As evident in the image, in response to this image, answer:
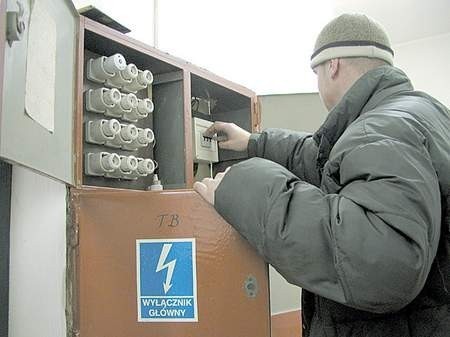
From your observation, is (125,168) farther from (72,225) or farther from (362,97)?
(362,97)

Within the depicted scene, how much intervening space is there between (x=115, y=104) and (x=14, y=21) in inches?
17.3

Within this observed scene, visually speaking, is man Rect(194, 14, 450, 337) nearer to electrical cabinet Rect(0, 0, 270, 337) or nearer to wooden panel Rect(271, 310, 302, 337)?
electrical cabinet Rect(0, 0, 270, 337)

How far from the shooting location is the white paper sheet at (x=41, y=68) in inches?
27.1

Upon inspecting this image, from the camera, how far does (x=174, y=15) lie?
1752 mm

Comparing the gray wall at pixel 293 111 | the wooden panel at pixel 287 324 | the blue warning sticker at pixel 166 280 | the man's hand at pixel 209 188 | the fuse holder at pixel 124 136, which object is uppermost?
the gray wall at pixel 293 111

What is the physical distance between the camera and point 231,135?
138 cm

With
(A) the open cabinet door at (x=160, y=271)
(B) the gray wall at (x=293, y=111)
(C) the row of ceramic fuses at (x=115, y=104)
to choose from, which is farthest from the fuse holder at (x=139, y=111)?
(B) the gray wall at (x=293, y=111)

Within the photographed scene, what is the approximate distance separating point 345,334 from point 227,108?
89 cm

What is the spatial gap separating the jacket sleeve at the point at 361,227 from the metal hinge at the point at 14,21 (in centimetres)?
43

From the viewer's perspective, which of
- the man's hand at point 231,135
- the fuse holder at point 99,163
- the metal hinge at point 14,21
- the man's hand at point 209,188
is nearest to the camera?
the metal hinge at point 14,21

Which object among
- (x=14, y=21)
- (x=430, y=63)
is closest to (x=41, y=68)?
(x=14, y=21)

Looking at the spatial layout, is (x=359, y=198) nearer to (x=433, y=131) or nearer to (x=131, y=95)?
(x=433, y=131)

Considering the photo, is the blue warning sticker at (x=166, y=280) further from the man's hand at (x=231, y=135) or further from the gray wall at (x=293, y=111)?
the gray wall at (x=293, y=111)

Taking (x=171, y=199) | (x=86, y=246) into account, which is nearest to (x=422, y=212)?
(x=171, y=199)
